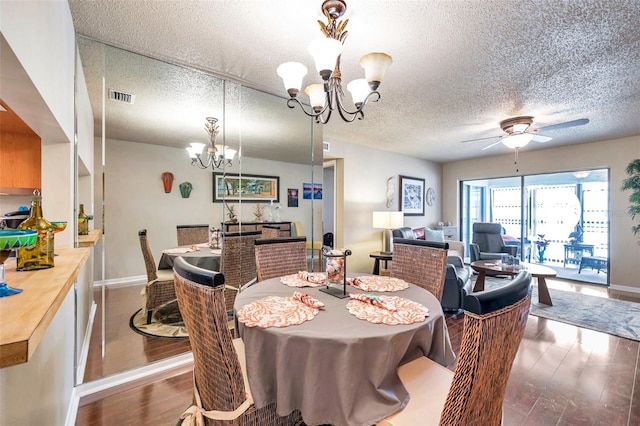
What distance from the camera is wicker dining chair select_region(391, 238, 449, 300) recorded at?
2.12 meters

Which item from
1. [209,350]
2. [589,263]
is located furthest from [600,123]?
[209,350]

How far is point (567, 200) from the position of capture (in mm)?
5652

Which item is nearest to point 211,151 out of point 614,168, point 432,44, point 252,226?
point 252,226

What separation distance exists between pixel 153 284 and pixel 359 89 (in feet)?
7.74

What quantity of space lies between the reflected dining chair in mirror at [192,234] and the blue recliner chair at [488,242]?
4.90 metres

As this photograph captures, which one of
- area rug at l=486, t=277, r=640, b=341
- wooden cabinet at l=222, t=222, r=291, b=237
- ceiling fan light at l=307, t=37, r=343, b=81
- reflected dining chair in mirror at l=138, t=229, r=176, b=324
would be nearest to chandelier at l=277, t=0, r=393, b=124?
ceiling fan light at l=307, t=37, r=343, b=81

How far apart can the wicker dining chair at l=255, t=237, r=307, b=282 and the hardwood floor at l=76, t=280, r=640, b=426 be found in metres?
0.99

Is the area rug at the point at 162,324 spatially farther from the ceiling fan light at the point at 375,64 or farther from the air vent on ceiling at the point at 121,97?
the ceiling fan light at the point at 375,64

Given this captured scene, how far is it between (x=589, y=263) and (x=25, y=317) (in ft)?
24.2

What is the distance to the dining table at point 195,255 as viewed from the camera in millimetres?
2529

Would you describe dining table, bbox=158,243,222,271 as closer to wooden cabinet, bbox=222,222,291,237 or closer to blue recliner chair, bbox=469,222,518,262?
wooden cabinet, bbox=222,222,291,237

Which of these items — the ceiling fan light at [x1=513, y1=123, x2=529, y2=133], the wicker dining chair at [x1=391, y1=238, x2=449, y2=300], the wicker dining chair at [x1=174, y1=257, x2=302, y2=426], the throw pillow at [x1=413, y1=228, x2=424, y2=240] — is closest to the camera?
the wicker dining chair at [x1=174, y1=257, x2=302, y2=426]

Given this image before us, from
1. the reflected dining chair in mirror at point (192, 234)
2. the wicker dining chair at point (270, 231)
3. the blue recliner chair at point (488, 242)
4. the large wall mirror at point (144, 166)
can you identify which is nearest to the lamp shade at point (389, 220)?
the blue recliner chair at point (488, 242)

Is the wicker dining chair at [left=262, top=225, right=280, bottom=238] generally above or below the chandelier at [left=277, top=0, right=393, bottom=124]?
below
